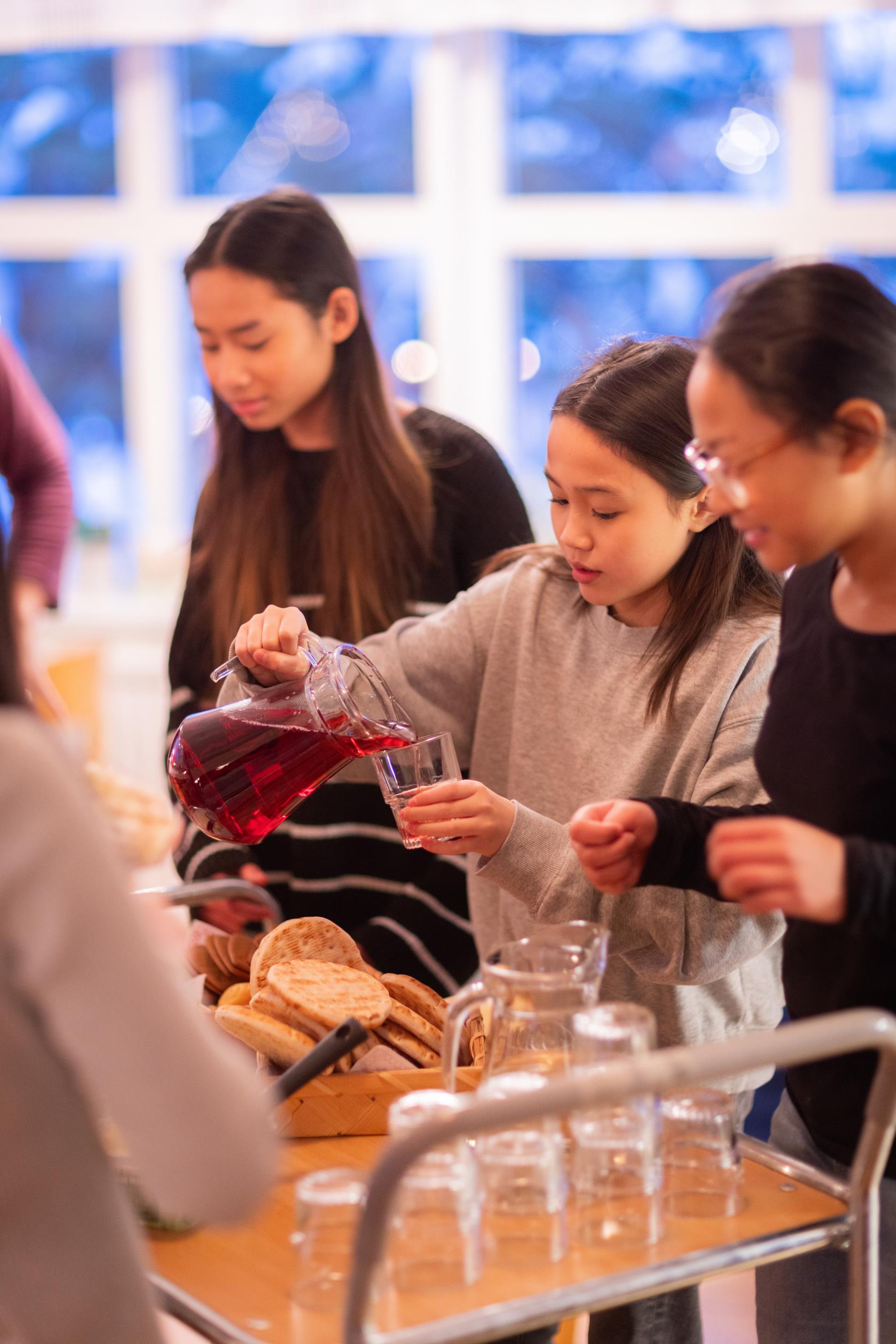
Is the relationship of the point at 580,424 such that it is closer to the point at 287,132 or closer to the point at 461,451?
the point at 461,451

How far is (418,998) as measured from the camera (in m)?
1.17

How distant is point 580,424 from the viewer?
1.27 metres

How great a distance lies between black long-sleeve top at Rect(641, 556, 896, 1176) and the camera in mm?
936

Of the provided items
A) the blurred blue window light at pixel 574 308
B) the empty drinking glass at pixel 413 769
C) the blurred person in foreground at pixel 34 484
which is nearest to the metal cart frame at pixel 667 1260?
the empty drinking glass at pixel 413 769

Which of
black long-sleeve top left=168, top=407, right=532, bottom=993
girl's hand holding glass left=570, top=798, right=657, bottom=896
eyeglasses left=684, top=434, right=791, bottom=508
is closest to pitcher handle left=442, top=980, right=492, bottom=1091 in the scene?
girl's hand holding glass left=570, top=798, right=657, bottom=896

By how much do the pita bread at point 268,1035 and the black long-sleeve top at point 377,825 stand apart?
47 cm

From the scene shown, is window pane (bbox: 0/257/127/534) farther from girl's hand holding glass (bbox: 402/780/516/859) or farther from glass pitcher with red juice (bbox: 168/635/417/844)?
girl's hand holding glass (bbox: 402/780/516/859)

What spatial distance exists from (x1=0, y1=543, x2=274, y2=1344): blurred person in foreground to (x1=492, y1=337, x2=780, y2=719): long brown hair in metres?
0.68

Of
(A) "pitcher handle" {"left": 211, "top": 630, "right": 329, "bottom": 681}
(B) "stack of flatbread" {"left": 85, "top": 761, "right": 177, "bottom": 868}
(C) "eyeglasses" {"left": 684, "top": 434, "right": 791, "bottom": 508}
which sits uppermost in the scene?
(C) "eyeglasses" {"left": 684, "top": 434, "right": 791, "bottom": 508}

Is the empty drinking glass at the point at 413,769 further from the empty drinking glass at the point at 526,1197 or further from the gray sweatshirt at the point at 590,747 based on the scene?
the empty drinking glass at the point at 526,1197

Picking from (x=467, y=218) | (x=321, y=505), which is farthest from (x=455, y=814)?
(x=467, y=218)

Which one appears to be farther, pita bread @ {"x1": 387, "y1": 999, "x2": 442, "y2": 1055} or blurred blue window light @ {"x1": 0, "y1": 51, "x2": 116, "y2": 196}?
blurred blue window light @ {"x1": 0, "y1": 51, "x2": 116, "y2": 196}

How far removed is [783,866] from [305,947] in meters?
0.50

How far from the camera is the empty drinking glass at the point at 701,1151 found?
924mm
